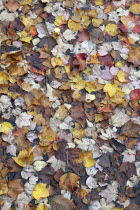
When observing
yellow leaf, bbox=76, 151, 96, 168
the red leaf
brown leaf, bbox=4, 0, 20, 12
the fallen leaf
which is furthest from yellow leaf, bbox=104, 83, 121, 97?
brown leaf, bbox=4, 0, 20, 12

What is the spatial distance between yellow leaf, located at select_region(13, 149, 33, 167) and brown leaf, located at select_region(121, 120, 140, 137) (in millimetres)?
816

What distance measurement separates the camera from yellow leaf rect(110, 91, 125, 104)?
2670mm

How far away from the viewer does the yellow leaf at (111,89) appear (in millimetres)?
2713

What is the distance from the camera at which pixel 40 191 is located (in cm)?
225

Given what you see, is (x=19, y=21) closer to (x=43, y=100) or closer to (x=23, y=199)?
(x=43, y=100)

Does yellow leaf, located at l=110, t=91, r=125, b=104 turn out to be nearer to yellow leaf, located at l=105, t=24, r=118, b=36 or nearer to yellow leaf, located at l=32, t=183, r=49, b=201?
yellow leaf, located at l=105, t=24, r=118, b=36

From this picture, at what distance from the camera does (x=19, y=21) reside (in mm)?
3086

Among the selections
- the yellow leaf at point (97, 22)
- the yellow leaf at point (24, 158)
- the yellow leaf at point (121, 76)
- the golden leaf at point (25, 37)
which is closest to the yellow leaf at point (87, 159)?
the yellow leaf at point (24, 158)

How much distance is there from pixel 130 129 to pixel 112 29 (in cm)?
116

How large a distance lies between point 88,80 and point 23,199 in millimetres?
1229

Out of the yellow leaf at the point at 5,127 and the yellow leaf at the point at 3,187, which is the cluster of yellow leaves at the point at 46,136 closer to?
the yellow leaf at the point at 5,127

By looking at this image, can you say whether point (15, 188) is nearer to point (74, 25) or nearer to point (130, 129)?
point (130, 129)

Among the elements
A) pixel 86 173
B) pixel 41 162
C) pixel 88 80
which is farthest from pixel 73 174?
pixel 88 80

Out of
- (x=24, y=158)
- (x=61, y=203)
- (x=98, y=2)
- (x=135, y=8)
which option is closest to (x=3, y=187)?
(x=24, y=158)
